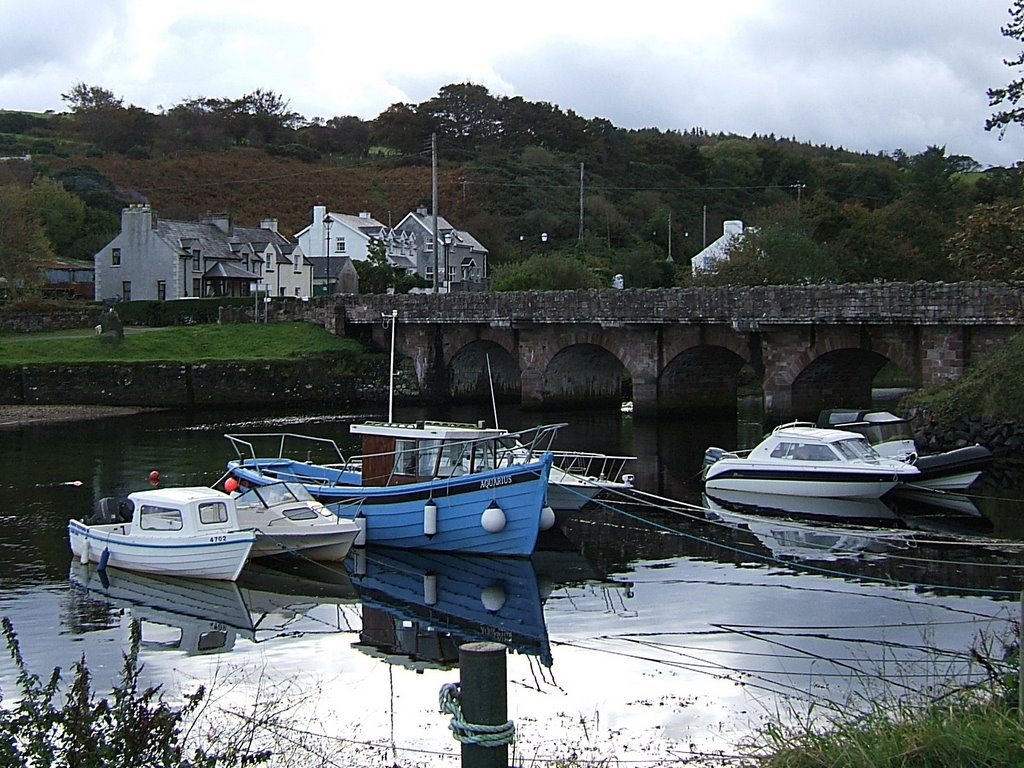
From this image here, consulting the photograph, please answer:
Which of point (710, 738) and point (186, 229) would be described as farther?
point (186, 229)

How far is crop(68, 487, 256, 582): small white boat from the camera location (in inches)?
891

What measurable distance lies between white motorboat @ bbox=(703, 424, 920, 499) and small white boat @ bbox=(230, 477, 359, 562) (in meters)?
11.2

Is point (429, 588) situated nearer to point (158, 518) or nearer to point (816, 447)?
point (158, 518)

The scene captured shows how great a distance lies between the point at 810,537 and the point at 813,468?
462cm

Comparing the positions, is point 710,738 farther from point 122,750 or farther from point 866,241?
point 866,241

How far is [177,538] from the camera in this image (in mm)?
22891

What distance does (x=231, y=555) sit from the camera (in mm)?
22547

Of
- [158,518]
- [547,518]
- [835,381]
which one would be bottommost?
[547,518]

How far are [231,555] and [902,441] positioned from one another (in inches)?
738

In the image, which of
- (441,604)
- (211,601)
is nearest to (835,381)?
(441,604)

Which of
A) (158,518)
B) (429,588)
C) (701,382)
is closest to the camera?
(429,588)

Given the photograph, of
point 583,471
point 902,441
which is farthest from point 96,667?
point 902,441

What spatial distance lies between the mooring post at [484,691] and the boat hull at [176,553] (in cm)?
1564

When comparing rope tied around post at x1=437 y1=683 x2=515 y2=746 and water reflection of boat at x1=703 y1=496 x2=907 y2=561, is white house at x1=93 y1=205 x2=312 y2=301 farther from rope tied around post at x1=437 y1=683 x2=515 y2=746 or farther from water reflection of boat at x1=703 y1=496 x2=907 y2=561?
rope tied around post at x1=437 y1=683 x2=515 y2=746
